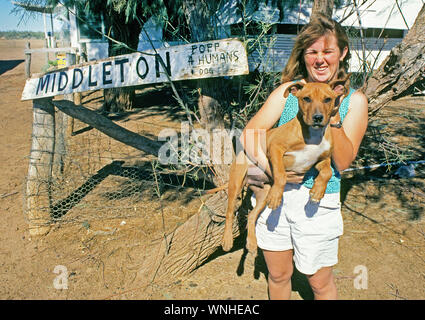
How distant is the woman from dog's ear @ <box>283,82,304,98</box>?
0.11 metres

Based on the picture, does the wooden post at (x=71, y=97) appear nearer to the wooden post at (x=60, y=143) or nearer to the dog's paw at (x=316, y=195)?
the wooden post at (x=60, y=143)

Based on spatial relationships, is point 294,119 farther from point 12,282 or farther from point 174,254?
point 12,282

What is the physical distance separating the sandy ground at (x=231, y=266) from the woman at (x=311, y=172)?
1.02 m

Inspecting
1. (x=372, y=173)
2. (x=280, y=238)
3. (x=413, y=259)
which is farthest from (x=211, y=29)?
(x=372, y=173)

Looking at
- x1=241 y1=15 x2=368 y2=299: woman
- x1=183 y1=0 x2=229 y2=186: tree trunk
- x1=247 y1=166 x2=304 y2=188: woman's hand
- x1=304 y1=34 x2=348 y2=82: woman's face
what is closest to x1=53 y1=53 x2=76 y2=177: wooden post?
x1=183 y1=0 x2=229 y2=186: tree trunk

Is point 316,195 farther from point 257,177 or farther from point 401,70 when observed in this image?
point 401,70

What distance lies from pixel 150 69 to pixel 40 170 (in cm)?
194

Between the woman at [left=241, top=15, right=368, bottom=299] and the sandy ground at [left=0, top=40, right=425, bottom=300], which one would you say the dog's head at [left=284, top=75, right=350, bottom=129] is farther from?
the sandy ground at [left=0, top=40, right=425, bottom=300]

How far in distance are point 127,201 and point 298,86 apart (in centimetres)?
321

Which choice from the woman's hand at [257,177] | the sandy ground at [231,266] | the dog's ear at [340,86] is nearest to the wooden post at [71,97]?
the sandy ground at [231,266]

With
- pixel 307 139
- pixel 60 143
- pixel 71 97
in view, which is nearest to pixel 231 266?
pixel 307 139

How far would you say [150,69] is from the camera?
10.6 feet

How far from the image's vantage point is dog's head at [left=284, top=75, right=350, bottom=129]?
1894mm

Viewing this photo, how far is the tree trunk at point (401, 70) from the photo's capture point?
2725 mm
